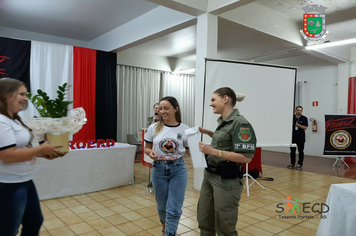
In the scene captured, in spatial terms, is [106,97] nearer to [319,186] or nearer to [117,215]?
[117,215]

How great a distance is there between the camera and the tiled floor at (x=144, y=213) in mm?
2914

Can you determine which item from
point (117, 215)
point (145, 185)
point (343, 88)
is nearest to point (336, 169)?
point (343, 88)

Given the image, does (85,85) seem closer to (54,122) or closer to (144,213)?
(144,213)

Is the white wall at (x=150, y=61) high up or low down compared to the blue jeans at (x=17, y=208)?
up

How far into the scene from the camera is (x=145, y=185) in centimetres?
478

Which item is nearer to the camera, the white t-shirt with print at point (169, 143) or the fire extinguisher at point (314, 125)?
the white t-shirt with print at point (169, 143)

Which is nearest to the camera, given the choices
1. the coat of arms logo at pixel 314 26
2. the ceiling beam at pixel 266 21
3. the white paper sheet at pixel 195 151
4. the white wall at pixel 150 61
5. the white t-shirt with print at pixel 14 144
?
the white t-shirt with print at pixel 14 144

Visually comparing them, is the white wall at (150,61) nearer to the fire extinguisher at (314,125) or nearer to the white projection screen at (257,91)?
the fire extinguisher at (314,125)

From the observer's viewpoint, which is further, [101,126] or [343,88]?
[343,88]

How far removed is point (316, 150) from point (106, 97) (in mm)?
7182

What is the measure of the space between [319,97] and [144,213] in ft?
26.7

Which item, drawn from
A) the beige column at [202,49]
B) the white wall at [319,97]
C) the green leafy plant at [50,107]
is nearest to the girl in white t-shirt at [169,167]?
the green leafy plant at [50,107]

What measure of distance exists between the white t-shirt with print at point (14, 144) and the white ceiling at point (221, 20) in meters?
3.15

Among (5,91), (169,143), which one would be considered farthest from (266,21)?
(5,91)
